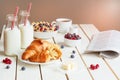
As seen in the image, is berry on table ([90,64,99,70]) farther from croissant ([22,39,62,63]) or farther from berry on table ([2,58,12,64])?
berry on table ([2,58,12,64])

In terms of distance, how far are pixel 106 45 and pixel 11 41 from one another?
563 millimetres

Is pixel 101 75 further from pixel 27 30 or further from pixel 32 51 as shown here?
pixel 27 30

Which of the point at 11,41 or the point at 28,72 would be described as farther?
the point at 11,41

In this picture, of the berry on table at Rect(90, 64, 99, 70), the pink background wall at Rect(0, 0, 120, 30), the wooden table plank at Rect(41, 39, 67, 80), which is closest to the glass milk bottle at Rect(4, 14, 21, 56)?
the wooden table plank at Rect(41, 39, 67, 80)

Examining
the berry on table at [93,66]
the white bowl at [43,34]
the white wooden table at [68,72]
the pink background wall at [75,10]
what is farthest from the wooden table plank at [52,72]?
the pink background wall at [75,10]

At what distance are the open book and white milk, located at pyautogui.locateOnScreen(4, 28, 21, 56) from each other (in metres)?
0.42

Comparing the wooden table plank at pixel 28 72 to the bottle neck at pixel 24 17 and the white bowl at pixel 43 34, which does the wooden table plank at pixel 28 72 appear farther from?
the white bowl at pixel 43 34

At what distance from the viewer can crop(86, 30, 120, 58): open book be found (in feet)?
6.01

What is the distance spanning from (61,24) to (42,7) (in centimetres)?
154

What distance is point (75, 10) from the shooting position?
12.8 feet

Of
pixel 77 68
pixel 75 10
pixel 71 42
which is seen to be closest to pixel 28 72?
pixel 77 68

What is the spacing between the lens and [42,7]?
3.83 meters

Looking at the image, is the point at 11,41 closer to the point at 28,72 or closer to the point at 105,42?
the point at 28,72

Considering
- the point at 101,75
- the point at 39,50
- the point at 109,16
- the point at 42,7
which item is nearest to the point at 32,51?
the point at 39,50
